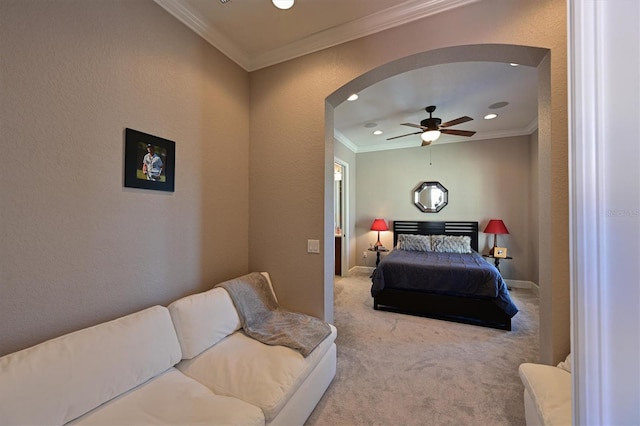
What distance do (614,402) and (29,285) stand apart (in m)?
2.10

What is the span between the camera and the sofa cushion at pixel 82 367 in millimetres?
997

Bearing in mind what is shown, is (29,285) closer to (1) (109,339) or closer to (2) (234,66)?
(1) (109,339)

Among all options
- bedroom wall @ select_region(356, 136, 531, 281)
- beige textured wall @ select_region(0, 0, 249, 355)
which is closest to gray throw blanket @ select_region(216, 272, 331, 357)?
beige textured wall @ select_region(0, 0, 249, 355)

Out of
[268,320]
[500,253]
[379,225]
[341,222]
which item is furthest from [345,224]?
[268,320]

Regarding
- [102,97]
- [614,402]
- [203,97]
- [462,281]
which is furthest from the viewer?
[462,281]

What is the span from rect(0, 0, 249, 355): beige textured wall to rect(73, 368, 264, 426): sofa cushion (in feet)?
1.71

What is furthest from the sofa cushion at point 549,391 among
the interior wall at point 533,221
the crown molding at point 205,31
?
the interior wall at point 533,221

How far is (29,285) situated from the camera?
1.23m

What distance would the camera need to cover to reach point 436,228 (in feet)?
17.4

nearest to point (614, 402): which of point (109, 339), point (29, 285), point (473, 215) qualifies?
A: point (109, 339)

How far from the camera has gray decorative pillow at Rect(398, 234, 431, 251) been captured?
4.75m

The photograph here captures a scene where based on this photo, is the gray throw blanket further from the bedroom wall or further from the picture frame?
the picture frame

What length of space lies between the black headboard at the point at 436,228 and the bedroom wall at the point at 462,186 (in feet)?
0.34

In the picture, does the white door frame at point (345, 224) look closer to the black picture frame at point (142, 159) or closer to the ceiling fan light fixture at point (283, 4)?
the ceiling fan light fixture at point (283, 4)
